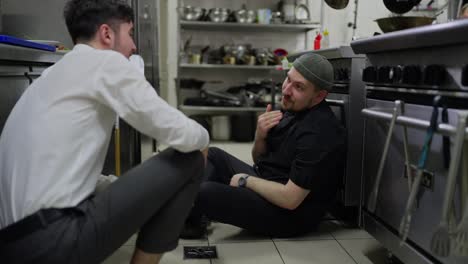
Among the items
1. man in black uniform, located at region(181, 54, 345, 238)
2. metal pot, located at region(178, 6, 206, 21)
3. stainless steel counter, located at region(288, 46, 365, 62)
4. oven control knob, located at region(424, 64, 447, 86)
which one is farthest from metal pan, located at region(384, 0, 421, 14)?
metal pot, located at region(178, 6, 206, 21)

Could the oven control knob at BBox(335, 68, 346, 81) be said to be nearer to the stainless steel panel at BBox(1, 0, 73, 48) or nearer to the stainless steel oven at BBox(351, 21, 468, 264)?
the stainless steel oven at BBox(351, 21, 468, 264)

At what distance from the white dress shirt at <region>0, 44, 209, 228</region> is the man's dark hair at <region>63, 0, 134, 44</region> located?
0.37 ft

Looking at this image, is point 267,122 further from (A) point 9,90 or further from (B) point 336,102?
(A) point 9,90

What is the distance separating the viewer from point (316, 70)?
1.72m

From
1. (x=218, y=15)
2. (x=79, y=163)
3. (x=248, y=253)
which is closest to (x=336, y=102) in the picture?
(x=248, y=253)

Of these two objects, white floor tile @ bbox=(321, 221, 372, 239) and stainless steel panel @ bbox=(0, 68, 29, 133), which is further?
white floor tile @ bbox=(321, 221, 372, 239)

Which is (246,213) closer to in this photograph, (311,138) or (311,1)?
(311,138)

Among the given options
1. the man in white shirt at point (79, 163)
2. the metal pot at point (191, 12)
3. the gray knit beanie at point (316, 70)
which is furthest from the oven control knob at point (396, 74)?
the metal pot at point (191, 12)

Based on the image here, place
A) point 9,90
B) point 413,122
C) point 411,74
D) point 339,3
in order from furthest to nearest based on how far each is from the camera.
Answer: point 339,3 < point 9,90 < point 411,74 < point 413,122

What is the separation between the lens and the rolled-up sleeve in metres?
1.03

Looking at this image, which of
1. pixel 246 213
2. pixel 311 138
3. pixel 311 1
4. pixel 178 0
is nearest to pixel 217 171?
pixel 246 213

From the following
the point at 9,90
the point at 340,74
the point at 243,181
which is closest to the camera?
the point at 9,90

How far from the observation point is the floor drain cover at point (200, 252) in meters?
1.65

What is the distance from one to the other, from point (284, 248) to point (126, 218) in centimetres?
88
